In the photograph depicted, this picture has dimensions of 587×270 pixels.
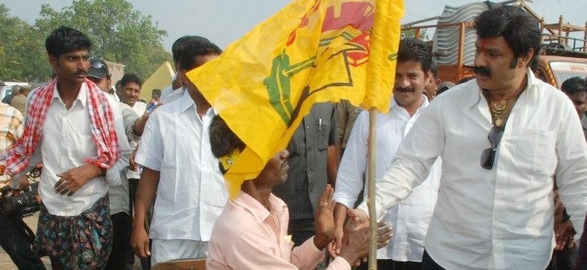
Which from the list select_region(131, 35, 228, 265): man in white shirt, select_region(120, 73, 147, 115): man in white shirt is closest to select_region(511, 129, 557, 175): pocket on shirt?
select_region(131, 35, 228, 265): man in white shirt

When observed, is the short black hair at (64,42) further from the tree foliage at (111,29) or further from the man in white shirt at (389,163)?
the tree foliage at (111,29)

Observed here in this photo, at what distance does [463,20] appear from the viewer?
9617 millimetres

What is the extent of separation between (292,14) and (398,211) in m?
1.48

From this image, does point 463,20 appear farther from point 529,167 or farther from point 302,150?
point 529,167

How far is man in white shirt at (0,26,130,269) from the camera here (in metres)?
4.31

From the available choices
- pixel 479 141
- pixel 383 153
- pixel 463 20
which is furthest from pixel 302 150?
pixel 463 20

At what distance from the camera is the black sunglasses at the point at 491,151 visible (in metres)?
2.84

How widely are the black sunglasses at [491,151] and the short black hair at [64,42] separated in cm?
273

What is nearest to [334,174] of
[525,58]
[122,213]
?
[122,213]

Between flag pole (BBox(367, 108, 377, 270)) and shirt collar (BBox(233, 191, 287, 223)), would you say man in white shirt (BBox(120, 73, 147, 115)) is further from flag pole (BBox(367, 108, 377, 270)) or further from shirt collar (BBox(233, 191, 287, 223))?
flag pole (BBox(367, 108, 377, 270))

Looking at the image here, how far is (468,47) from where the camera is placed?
30.9ft

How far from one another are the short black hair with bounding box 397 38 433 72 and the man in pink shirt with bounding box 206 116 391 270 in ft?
3.75

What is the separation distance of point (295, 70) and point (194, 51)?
59.7 inches

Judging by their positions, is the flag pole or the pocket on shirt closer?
the flag pole
